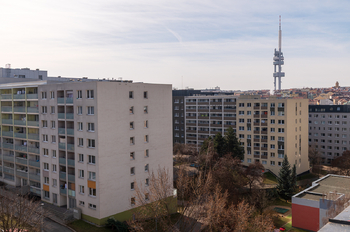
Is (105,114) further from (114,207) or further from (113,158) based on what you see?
(114,207)

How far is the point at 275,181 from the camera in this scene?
6912cm

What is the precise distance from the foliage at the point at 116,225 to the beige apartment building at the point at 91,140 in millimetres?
1002

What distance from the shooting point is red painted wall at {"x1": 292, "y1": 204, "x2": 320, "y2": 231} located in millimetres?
42688

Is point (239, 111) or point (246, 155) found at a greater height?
point (239, 111)

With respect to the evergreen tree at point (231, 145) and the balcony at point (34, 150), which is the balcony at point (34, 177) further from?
the evergreen tree at point (231, 145)

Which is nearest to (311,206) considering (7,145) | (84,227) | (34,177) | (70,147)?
(84,227)

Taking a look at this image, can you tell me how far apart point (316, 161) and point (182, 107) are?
4453 cm

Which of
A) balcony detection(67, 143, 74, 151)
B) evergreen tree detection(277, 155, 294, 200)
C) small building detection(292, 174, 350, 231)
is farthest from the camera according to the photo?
evergreen tree detection(277, 155, 294, 200)

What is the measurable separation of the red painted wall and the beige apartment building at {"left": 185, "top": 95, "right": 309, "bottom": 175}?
2954 centimetres

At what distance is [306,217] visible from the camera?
4350cm

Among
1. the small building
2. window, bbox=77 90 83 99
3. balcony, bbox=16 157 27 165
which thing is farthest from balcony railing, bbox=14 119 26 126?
the small building

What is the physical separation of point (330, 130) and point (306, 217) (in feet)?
218

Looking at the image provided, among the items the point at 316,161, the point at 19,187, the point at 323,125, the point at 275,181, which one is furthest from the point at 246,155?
the point at 19,187

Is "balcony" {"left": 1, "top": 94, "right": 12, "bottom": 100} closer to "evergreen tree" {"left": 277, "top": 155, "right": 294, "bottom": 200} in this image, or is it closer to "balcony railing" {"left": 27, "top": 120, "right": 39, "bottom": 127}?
"balcony railing" {"left": 27, "top": 120, "right": 39, "bottom": 127}
